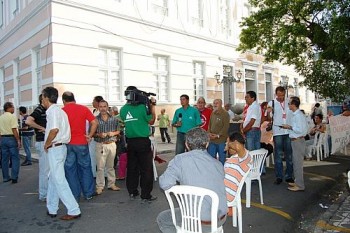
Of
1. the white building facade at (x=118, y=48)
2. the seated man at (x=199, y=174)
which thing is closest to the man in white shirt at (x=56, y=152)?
the seated man at (x=199, y=174)

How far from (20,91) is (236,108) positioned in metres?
11.7

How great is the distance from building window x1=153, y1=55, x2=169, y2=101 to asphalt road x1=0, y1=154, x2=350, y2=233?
412 inches

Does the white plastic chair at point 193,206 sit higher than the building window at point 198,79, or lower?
lower

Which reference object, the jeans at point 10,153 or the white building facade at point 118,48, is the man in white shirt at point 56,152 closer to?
the jeans at point 10,153

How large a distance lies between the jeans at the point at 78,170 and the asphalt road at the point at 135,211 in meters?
0.26

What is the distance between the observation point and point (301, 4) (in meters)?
9.43

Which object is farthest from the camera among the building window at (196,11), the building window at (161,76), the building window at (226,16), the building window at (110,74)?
the building window at (226,16)

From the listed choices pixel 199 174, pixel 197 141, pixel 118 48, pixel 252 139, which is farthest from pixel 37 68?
pixel 199 174

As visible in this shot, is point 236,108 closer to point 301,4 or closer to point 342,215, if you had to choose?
point 301,4

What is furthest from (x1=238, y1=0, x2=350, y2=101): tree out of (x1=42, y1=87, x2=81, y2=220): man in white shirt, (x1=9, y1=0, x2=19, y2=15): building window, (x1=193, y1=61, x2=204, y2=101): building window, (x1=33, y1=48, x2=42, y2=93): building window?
(x1=9, y1=0, x2=19, y2=15): building window

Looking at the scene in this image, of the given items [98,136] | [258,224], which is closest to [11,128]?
[98,136]

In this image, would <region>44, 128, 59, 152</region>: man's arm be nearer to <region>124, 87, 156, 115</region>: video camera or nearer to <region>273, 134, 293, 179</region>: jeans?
<region>124, 87, 156, 115</region>: video camera

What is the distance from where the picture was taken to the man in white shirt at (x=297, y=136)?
632 cm

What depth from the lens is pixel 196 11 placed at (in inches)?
783
